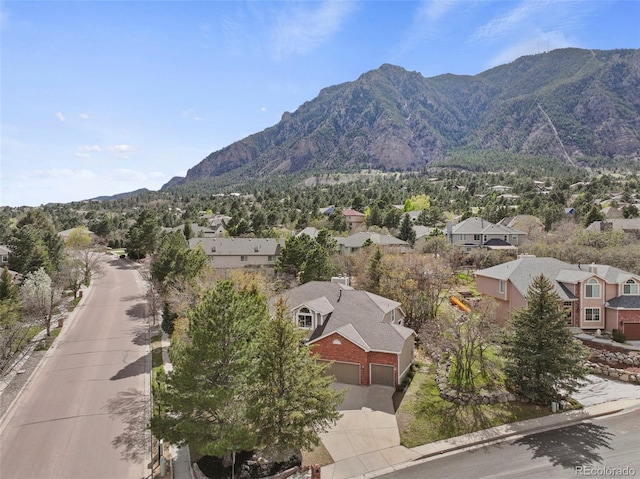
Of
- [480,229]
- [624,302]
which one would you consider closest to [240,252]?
[480,229]

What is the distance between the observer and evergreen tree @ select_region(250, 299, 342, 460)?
53.8 feet

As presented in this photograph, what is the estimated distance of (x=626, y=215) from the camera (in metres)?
80.9

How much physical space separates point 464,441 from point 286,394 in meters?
10.1

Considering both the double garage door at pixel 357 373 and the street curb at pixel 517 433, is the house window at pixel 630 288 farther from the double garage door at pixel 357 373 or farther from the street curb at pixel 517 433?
the double garage door at pixel 357 373

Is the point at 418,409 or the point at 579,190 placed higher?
the point at 579,190

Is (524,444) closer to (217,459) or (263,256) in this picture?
(217,459)

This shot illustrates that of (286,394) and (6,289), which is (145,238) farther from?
(286,394)

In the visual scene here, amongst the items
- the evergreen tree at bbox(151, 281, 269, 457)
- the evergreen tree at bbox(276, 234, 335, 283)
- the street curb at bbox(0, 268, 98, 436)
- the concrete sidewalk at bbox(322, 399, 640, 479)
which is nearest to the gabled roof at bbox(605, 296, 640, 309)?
the concrete sidewalk at bbox(322, 399, 640, 479)

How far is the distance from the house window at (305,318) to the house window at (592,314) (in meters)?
24.7

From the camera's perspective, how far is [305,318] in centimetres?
2964

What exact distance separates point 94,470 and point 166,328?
18.4 m

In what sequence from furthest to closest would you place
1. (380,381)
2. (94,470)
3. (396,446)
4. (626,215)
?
(626,215), (380,381), (396,446), (94,470)

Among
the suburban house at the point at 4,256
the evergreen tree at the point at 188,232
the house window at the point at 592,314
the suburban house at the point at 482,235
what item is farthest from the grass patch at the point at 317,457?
the evergreen tree at the point at 188,232

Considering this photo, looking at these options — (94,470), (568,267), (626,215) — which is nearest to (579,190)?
(626,215)
